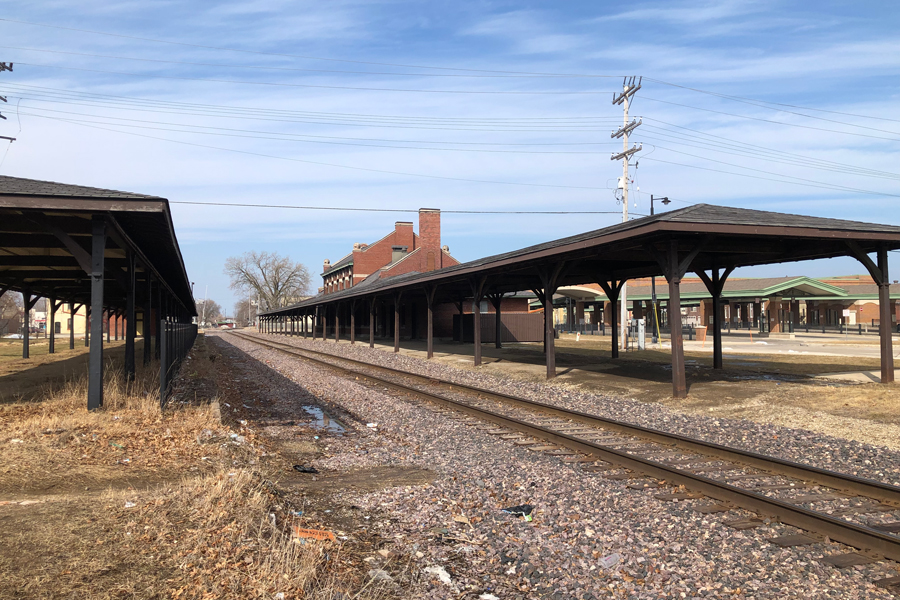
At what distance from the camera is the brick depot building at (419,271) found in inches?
1697

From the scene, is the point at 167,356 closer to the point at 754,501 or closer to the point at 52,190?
the point at 52,190

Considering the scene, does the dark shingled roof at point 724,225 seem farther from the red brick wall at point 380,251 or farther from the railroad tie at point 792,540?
the red brick wall at point 380,251

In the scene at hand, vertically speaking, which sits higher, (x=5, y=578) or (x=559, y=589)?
(x=5, y=578)

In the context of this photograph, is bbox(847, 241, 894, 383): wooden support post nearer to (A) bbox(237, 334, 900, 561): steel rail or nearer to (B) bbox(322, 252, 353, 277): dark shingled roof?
(A) bbox(237, 334, 900, 561): steel rail

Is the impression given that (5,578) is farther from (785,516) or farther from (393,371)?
(393,371)

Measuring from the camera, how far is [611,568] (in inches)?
185

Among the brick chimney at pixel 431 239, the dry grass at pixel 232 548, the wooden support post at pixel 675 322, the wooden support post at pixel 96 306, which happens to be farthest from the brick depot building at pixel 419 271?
the dry grass at pixel 232 548

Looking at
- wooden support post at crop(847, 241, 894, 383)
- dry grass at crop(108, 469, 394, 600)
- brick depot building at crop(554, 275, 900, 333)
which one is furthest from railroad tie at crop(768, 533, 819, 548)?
brick depot building at crop(554, 275, 900, 333)

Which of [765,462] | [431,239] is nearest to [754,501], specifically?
[765,462]

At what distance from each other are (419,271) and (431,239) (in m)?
3.09

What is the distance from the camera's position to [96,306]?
28.8 feet

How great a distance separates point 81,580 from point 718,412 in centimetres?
1094

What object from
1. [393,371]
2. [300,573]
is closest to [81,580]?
[300,573]

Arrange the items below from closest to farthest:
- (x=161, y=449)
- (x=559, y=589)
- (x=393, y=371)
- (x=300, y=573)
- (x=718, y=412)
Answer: (x=300, y=573), (x=559, y=589), (x=161, y=449), (x=718, y=412), (x=393, y=371)
